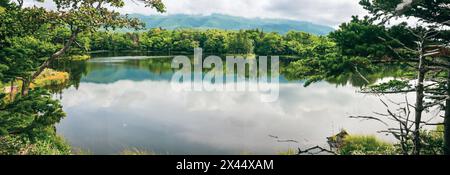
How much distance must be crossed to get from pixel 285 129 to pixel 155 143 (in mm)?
7842

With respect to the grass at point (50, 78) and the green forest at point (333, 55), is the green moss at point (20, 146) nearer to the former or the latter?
the green forest at point (333, 55)

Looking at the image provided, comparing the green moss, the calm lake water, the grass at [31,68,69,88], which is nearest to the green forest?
the green moss

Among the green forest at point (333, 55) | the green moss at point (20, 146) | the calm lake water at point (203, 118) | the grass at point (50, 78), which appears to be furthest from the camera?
the grass at point (50, 78)

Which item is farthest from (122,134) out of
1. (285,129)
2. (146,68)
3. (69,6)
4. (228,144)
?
(146,68)

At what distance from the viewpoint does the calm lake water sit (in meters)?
21.2

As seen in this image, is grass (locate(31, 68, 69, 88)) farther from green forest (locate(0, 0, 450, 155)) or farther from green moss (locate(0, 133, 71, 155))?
green moss (locate(0, 133, 71, 155))

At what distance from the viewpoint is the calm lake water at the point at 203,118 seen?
21.2 meters

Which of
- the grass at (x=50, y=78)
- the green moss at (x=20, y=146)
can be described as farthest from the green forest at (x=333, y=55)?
the grass at (x=50, y=78)

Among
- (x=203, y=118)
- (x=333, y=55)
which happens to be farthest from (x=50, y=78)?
(x=333, y=55)

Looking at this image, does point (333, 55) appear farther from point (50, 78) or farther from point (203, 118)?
point (50, 78)

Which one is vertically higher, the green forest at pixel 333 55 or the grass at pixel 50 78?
the green forest at pixel 333 55
